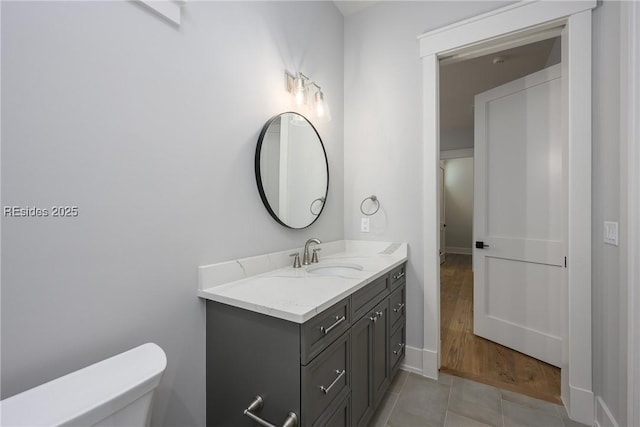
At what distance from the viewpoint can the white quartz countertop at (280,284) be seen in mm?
1039

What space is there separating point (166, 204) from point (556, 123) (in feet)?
8.76

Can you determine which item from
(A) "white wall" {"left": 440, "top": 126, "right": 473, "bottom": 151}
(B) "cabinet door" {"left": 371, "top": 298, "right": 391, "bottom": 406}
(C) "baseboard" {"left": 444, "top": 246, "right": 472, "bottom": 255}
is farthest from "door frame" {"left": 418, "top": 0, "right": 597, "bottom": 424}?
(C) "baseboard" {"left": 444, "top": 246, "right": 472, "bottom": 255}

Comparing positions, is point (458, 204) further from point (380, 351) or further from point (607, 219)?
point (380, 351)

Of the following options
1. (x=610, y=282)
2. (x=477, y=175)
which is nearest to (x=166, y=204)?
(x=610, y=282)

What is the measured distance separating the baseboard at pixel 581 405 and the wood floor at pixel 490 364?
0.13 meters

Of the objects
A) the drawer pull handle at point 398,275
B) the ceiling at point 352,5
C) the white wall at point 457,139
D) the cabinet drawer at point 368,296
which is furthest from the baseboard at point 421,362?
the white wall at point 457,139

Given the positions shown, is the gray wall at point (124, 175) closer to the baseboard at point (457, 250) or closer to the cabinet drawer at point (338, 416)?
the cabinet drawer at point (338, 416)

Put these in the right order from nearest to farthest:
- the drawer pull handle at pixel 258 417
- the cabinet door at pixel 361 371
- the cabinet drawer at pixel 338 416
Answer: the drawer pull handle at pixel 258 417 < the cabinet drawer at pixel 338 416 < the cabinet door at pixel 361 371

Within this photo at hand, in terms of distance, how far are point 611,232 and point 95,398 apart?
86.9 inches

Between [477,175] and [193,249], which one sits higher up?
[477,175]

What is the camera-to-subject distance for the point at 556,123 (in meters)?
2.04

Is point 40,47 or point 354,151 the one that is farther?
point 354,151

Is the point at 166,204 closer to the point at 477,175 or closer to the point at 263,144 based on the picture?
the point at 263,144

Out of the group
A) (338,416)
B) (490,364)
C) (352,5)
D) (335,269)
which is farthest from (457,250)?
(338,416)
